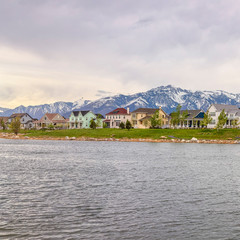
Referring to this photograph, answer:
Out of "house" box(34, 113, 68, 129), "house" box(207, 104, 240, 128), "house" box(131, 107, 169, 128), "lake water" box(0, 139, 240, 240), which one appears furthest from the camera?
"house" box(34, 113, 68, 129)

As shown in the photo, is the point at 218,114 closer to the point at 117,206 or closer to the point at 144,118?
the point at 144,118

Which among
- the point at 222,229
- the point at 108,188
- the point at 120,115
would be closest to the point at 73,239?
the point at 222,229

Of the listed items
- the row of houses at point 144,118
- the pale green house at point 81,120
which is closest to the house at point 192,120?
the row of houses at point 144,118

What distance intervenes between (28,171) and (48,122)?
6225 inches

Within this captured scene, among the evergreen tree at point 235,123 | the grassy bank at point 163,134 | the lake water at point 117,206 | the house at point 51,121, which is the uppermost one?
the house at point 51,121

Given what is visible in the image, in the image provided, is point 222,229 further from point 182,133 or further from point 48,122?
point 48,122

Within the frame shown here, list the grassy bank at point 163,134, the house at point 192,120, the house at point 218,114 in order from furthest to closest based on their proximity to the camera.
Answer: the house at point 192,120
the house at point 218,114
the grassy bank at point 163,134

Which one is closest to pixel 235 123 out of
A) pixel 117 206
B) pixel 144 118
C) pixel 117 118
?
pixel 144 118

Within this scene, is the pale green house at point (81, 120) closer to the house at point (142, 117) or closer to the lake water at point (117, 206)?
the house at point (142, 117)

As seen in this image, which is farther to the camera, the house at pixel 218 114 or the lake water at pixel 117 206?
the house at pixel 218 114

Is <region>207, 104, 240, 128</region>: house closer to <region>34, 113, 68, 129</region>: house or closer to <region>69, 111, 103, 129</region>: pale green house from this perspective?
<region>69, 111, 103, 129</region>: pale green house

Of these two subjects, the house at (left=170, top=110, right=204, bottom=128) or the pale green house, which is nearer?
the house at (left=170, top=110, right=204, bottom=128)

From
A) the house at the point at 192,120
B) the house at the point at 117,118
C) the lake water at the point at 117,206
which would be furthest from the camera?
the house at the point at 117,118

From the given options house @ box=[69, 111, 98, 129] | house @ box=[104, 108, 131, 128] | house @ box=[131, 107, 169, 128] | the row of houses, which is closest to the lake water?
the row of houses
